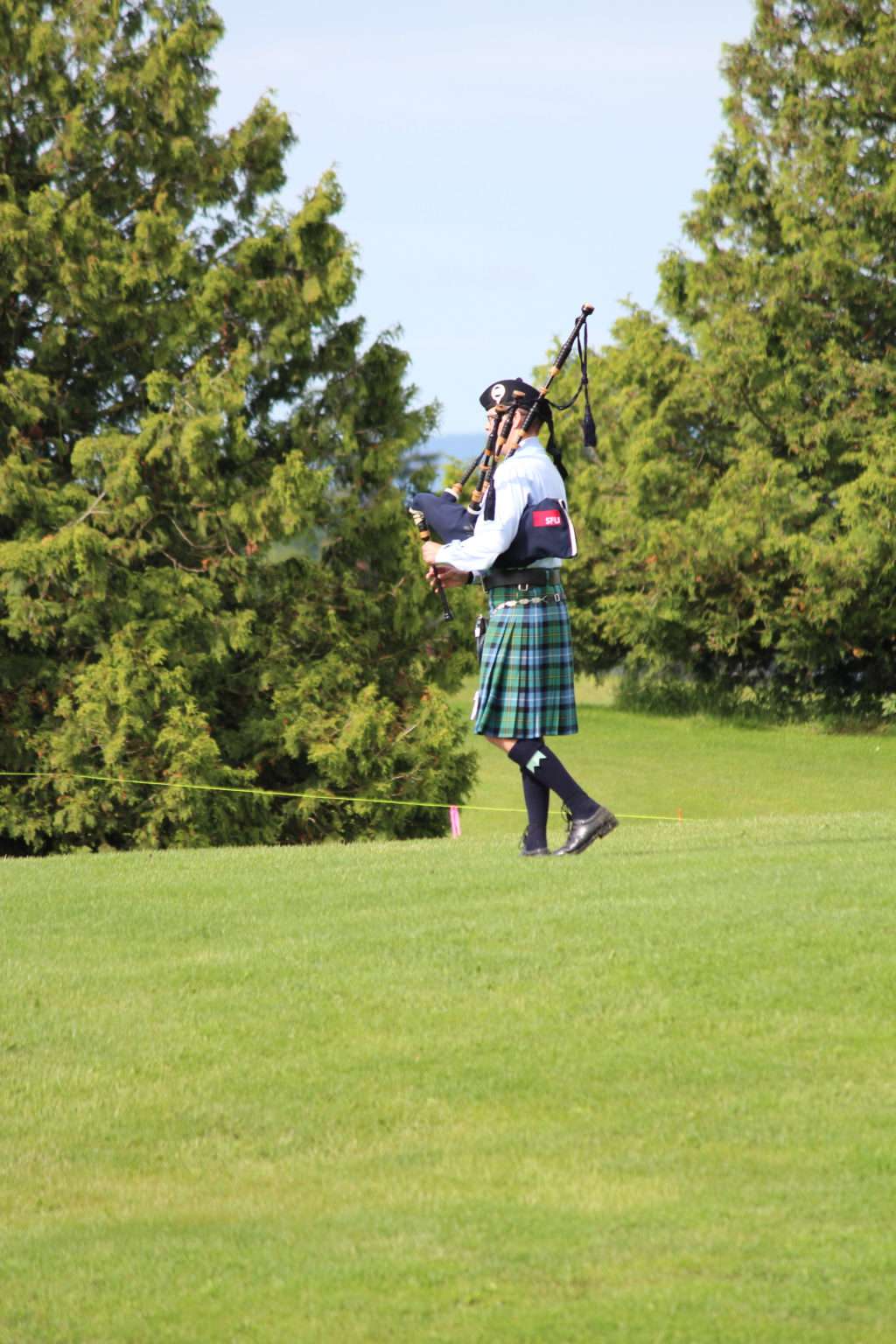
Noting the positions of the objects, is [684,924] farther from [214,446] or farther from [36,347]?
[36,347]

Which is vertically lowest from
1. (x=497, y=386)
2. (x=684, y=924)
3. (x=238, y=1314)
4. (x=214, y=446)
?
(x=238, y=1314)

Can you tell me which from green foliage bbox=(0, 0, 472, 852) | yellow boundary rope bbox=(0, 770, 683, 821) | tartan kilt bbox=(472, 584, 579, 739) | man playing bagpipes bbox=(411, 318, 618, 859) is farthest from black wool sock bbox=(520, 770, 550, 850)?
green foliage bbox=(0, 0, 472, 852)

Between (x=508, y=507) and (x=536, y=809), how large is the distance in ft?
5.25

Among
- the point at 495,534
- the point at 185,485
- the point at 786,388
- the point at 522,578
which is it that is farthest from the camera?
the point at 786,388

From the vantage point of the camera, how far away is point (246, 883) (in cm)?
873

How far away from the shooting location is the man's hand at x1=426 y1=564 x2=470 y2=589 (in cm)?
843

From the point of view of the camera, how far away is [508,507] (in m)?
8.25

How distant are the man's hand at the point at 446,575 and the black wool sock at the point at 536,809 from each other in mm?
993

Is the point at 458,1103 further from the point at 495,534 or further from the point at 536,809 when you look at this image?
the point at 536,809

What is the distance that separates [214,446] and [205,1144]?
12.8 m

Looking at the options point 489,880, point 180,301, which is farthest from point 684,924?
point 180,301

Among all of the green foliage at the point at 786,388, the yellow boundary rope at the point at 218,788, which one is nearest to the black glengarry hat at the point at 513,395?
the yellow boundary rope at the point at 218,788

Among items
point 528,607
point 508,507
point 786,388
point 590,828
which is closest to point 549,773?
point 590,828

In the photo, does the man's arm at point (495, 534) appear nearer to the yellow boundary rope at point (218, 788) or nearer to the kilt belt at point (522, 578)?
the kilt belt at point (522, 578)
